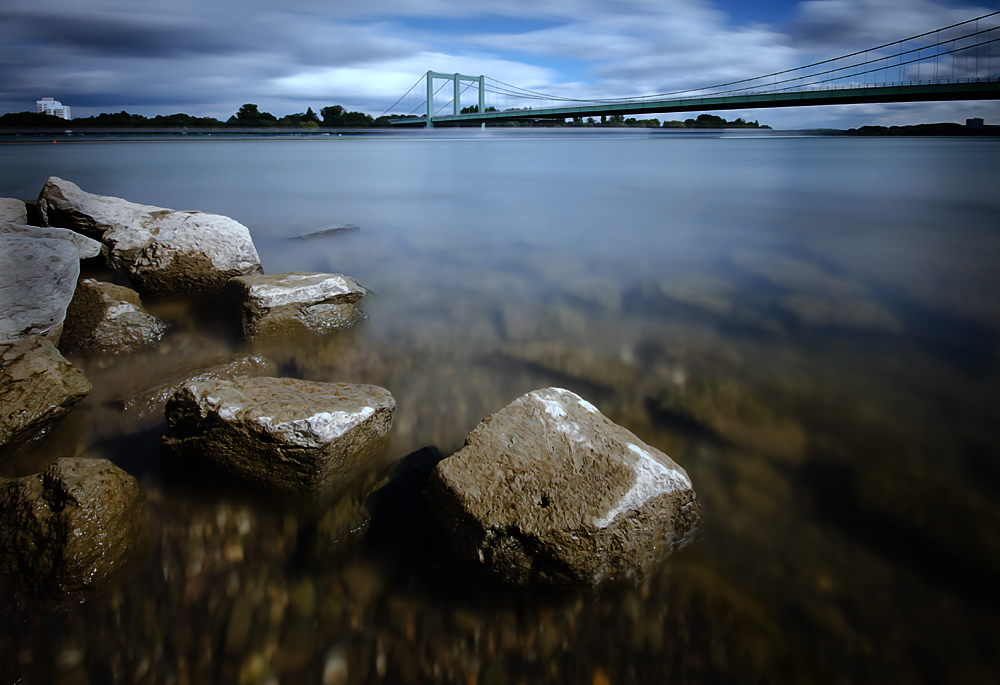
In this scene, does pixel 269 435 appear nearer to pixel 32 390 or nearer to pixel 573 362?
pixel 32 390

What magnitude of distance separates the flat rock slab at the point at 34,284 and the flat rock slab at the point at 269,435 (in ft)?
4.57

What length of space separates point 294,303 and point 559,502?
2235mm

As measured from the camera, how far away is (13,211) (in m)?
4.41

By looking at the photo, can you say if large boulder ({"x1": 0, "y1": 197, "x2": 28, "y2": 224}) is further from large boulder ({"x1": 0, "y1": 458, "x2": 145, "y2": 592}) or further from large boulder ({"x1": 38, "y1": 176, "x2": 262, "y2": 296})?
large boulder ({"x1": 0, "y1": 458, "x2": 145, "y2": 592})

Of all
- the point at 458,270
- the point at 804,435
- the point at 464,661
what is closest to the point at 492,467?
the point at 464,661

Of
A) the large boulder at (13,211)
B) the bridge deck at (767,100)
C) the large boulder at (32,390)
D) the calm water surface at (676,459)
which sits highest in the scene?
the bridge deck at (767,100)

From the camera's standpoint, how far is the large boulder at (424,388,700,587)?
1.55m

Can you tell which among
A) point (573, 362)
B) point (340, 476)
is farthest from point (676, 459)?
point (340, 476)

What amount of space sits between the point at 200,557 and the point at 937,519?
2513mm

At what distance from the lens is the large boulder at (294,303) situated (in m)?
3.11

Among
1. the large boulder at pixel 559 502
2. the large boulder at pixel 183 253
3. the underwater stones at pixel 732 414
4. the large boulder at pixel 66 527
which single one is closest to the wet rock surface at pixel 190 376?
the large boulder at pixel 66 527

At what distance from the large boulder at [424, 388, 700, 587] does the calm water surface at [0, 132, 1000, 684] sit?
9cm

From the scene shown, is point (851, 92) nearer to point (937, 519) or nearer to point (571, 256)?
point (571, 256)

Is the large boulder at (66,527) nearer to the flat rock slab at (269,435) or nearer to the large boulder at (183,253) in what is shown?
the flat rock slab at (269,435)
